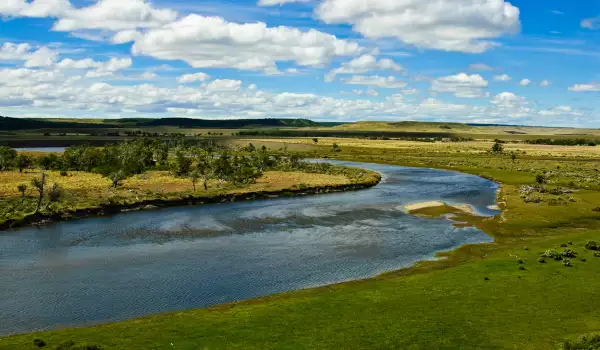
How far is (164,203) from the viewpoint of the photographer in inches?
3809

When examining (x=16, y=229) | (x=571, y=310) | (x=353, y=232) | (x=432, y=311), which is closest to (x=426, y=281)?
(x=432, y=311)

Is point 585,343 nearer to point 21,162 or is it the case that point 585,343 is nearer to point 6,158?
point 21,162

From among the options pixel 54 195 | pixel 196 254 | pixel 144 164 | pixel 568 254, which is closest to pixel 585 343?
pixel 568 254

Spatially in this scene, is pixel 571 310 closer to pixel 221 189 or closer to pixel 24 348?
pixel 24 348

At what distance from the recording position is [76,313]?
40688 millimetres

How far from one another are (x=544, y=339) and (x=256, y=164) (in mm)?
129510

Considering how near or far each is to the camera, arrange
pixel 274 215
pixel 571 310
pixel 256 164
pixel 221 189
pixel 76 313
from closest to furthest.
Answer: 1. pixel 571 310
2. pixel 76 313
3. pixel 274 215
4. pixel 221 189
5. pixel 256 164

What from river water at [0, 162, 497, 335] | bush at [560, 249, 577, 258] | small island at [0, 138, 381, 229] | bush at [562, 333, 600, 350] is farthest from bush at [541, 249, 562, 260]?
small island at [0, 138, 381, 229]

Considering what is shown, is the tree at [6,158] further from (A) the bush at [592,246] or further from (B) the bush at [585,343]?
(B) the bush at [585,343]

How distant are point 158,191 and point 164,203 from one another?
38.7ft

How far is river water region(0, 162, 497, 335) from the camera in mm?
43562

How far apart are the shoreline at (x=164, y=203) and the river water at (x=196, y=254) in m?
3.26

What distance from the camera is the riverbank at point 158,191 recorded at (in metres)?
85.2

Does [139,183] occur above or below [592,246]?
below
